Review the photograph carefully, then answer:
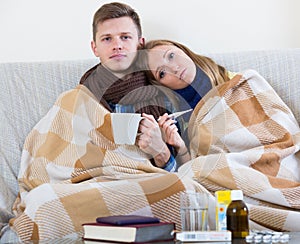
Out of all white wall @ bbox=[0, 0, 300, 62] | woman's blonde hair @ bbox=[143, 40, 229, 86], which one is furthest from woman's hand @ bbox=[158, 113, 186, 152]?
white wall @ bbox=[0, 0, 300, 62]

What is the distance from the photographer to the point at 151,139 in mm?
1960

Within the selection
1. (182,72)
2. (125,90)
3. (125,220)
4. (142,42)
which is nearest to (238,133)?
(182,72)

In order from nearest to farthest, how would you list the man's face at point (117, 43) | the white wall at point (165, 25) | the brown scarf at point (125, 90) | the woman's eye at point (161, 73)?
the brown scarf at point (125, 90)
the woman's eye at point (161, 73)
the man's face at point (117, 43)
the white wall at point (165, 25)

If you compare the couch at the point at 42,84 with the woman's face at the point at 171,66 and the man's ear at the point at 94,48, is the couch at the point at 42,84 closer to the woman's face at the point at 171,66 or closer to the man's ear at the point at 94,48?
the man's ear at the point at 94,48

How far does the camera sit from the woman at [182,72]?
→ 7.12ft

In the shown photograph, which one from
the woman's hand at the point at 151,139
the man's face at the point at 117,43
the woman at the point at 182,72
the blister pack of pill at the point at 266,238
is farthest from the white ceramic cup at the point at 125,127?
the blister pack of pill at the point at 266,238

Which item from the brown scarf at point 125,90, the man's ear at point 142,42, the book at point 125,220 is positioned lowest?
the book at point 125,220

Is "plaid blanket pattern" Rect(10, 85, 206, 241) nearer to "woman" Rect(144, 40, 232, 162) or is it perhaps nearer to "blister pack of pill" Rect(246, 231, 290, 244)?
"woman" Rect(144, 40, 232, 162)

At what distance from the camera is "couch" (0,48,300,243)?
2.26 metres

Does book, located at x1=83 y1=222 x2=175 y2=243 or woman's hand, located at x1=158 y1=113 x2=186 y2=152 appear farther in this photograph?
woman's hand, located at x1=158 y1=113 x2=186 y2=152

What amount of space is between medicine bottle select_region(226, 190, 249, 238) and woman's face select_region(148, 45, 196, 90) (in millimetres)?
821

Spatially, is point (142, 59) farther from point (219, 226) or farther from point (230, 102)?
point (219, 226)

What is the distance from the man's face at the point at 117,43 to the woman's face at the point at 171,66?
0.10 meters

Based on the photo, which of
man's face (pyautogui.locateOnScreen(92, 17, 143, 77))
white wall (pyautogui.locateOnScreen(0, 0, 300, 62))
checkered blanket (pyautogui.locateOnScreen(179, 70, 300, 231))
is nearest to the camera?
checkered blanket (pyautogui.locateOnScreen(179, 70, 300, 231))
